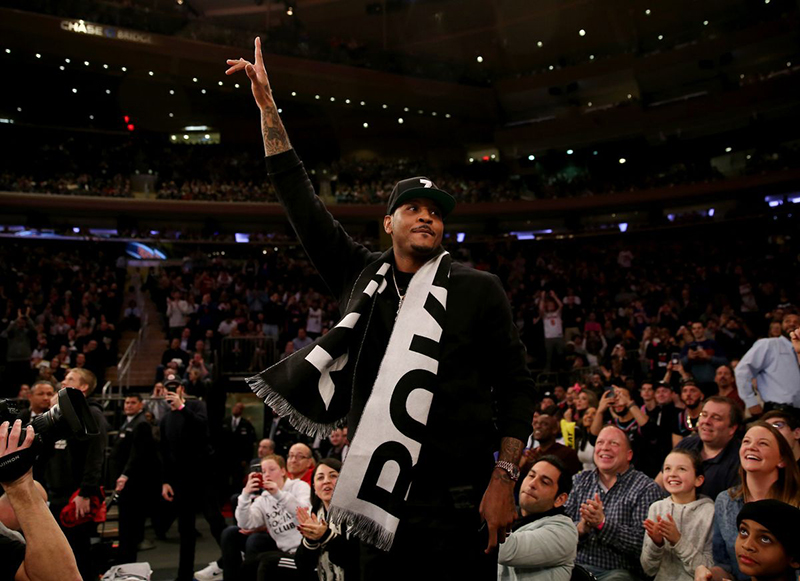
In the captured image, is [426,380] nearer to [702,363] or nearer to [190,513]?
[190,513]

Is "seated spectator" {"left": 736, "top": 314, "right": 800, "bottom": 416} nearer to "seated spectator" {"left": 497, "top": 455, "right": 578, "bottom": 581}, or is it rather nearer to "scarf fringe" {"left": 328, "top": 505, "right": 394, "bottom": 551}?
"seated spectator" {"left": 497, "top": 455, "right": 578, "bottom": 581}

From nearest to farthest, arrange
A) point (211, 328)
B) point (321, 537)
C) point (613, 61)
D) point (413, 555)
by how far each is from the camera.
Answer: point (413, 555) < point (321, 537) < point (211, 328) < point (613, 61)

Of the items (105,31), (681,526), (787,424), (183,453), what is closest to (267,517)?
(183,453)

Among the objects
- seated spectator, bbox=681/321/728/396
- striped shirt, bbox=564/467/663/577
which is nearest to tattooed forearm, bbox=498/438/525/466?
striped shirt, bbox=564/467/663/577

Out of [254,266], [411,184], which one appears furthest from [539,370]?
[411,184]

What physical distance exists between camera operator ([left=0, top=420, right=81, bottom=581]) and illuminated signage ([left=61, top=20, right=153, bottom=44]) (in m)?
18.4

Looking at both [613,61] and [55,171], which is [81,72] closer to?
[55,171]

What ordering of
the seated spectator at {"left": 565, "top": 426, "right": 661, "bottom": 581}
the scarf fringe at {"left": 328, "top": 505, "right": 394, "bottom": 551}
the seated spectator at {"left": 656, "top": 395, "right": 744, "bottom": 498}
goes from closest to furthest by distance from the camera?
the scarf fringe at {"left": 328, "top": 505, "right": 394, "bottom": 551} < the seated spectator at {"left": 565, "top": 426, "right": 661, "bottom": 581} < the seated spectator at {"left": 656, "top": 395, "right": 744, "bottom": 498}

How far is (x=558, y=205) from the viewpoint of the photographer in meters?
21.4

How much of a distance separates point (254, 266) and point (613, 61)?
39.5 ft

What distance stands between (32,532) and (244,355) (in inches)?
396

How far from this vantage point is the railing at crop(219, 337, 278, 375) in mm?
11773

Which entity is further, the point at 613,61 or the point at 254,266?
the point at 613,61

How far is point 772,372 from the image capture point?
5.24 metres
